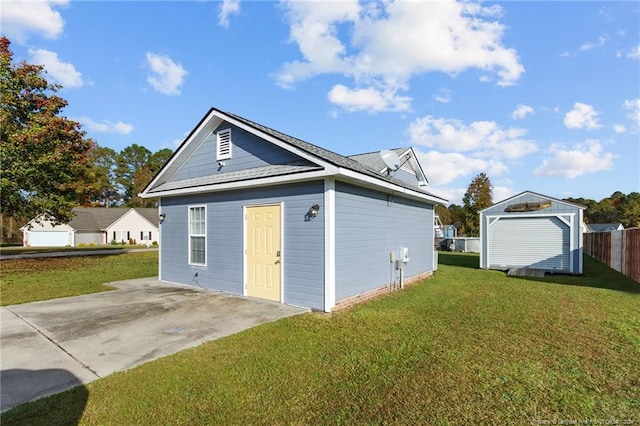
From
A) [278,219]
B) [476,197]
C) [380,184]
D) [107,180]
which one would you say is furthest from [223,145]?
[107,180]

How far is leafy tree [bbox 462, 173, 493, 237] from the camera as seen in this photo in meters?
32.2

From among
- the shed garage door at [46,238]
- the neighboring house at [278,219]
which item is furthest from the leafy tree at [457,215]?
the shed garage door at [46,238]

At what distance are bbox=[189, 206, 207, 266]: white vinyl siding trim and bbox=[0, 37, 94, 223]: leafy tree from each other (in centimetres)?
1105

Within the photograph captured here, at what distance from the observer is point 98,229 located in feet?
131

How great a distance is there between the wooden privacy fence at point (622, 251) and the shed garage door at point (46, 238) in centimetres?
4870

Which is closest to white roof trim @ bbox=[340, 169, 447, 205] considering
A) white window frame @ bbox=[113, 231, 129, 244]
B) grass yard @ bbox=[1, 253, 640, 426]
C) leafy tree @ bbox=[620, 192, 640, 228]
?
grass yard @ bbox=[1, 253, 640, 426]

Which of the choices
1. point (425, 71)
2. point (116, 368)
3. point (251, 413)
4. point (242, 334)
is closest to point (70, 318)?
point (116, 368)

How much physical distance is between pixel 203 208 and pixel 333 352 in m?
5.97

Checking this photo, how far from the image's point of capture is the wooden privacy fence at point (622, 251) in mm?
11266

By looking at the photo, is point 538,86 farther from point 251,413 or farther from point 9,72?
point 9,72

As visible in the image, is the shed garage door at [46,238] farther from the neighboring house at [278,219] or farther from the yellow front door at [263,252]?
the yellow front door at [263,252]

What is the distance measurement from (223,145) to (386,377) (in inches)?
276

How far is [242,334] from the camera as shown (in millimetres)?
4902

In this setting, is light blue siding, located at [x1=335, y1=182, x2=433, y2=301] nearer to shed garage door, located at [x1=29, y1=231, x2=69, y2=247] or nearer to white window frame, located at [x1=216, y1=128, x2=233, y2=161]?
white window frame, located at [x1=216, y1=128, x2=233, y2=161]
